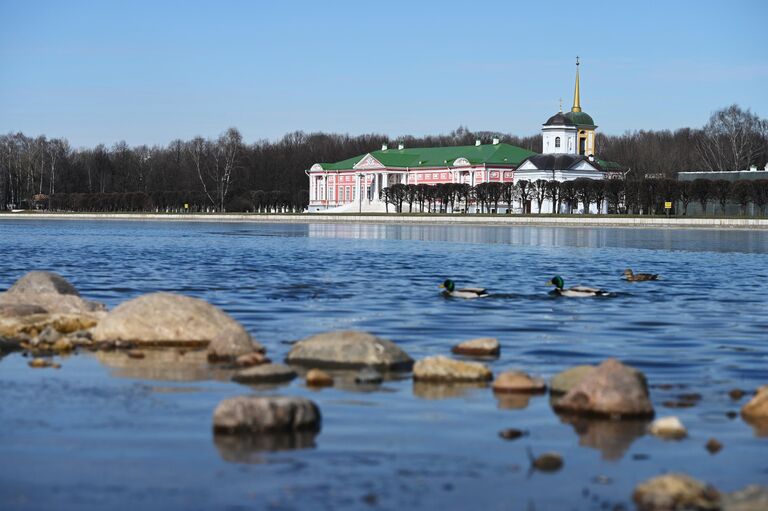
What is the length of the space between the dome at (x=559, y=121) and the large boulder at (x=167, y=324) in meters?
107

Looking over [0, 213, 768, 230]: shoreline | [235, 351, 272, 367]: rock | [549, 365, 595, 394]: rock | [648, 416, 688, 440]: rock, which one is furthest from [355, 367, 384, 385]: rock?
[0, 213, 768, 230]: shoreline

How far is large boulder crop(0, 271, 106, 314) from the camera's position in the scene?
52.5ft

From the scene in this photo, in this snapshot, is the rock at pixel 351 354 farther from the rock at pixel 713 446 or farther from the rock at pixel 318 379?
the rock at pixel 713 446

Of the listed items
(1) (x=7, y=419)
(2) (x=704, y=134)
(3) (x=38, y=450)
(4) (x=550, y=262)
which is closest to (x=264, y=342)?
(1) (x=7, y=419)

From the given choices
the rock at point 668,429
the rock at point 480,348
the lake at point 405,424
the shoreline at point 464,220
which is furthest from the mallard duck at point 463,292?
the shoreline at point 464,220

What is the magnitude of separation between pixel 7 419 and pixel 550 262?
29.9 m

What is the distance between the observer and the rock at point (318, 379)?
36.6 ft

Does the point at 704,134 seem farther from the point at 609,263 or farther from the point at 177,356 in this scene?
the point at 177,356

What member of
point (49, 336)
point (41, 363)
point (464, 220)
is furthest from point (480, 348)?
point (464, 220)

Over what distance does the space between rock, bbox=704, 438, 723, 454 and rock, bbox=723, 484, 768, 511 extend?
161 cm

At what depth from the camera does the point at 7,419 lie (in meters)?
9.52

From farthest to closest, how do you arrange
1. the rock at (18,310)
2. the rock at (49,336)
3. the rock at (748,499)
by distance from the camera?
the rock at (18,310), the rock at (49,336), the rock at (748,499)

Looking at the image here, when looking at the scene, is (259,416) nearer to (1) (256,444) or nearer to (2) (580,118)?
(1) (256,444)

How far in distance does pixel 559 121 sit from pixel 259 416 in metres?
113
